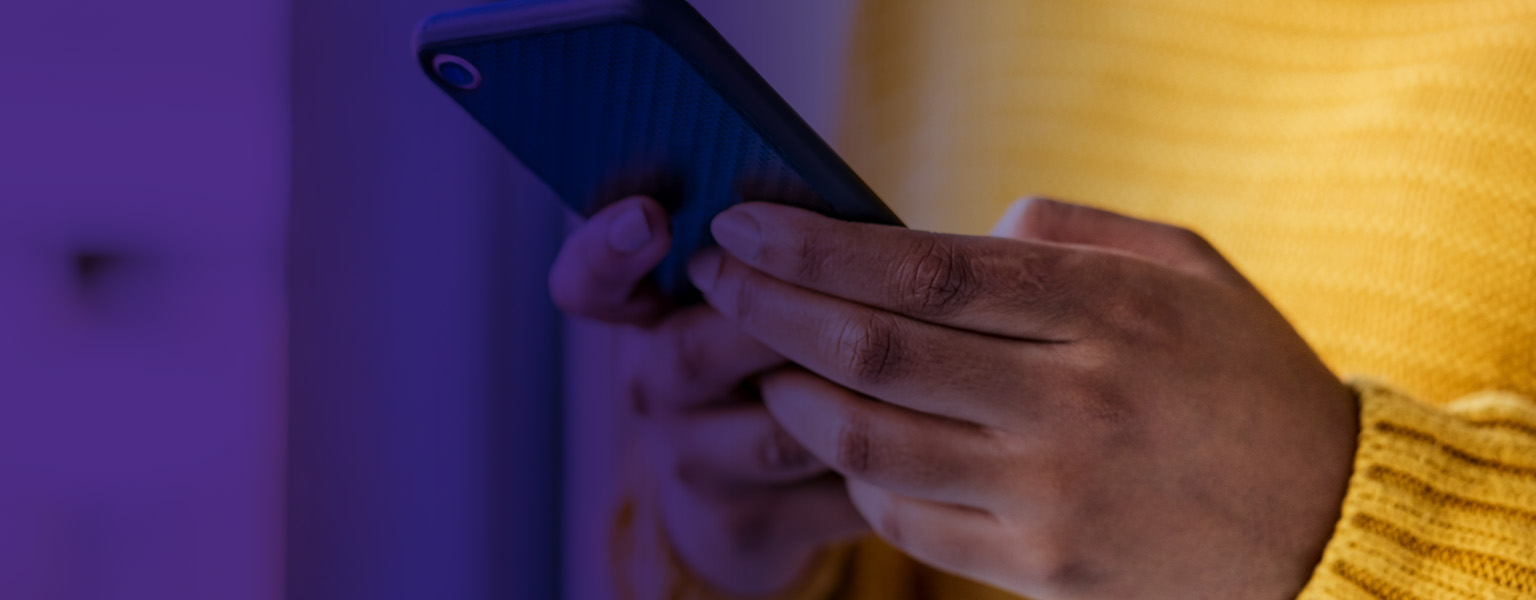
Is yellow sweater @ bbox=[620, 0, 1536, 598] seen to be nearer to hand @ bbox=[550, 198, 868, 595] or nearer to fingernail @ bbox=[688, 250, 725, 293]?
hand @ bbox=[550, 198, 868, 595]

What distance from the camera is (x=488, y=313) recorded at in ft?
1.69

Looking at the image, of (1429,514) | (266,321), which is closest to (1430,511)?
(1429,514)

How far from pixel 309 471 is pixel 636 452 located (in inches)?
10.1

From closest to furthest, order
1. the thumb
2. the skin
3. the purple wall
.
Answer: the purple wall → the skin → the thumb

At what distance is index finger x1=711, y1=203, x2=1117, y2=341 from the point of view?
0.40 metres

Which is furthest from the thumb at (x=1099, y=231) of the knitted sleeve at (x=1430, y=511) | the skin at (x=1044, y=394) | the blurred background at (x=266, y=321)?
the blurred background at (x=266, y=321)

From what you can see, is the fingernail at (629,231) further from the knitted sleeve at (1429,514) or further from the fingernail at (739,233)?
the knitted sleeve at (1429,514)

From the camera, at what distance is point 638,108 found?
1.30 feet

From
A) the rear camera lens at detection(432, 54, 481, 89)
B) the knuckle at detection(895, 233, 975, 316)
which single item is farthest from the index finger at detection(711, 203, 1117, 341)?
the rear camera lens at detection(432, 54, 481, 89)

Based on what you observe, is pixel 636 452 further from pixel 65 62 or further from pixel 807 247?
pixel 65 62

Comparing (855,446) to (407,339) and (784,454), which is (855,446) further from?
(407,339)

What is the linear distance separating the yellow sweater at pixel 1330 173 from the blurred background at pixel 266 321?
0.28 m

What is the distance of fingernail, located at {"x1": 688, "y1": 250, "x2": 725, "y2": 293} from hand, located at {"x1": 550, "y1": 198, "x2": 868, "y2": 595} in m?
0.02

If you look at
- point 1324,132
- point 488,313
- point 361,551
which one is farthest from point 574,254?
point 1324,132
